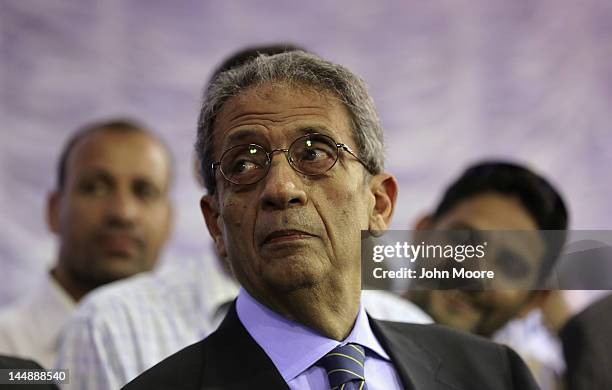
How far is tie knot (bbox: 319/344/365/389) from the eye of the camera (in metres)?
1.58

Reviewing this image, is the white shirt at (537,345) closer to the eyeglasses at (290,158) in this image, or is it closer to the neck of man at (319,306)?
the neck of man at (319,306)

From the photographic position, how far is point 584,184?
2.56m

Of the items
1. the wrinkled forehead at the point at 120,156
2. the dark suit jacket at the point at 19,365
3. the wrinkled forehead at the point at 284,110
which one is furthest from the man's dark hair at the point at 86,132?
the wrinkled forehead at the point at 284,110

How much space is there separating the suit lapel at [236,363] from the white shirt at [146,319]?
0.41 meters

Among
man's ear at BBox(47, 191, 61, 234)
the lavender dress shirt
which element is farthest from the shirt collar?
man's ear at BBox(47, 191, 61, 234)

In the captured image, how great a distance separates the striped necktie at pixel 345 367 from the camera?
1.57m

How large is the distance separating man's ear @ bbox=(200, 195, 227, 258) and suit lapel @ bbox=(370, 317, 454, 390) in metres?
0.36

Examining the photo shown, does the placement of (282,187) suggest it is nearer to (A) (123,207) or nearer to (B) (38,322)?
(A) (123,207)

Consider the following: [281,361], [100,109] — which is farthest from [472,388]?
[100,109]

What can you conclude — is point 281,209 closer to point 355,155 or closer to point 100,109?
point 355,155

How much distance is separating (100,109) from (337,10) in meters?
0.95

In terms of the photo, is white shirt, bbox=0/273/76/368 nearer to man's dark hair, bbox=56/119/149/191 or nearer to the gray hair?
man's dark hair, bbox=56/119/149/191

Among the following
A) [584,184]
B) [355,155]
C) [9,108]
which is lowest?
[355,155]

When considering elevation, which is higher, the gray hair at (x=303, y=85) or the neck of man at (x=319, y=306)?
the gray hair at (x=303, y=85)
